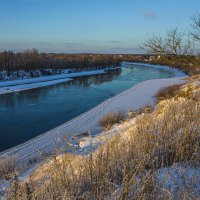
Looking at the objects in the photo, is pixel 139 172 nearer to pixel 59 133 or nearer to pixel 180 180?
pixel 180 180

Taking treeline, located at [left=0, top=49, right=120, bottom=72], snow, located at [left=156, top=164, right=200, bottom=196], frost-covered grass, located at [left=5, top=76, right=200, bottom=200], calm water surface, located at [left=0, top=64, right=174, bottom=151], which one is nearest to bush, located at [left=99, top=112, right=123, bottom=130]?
calm water surface, located at [left=0, top=64, right=174, bottom=151]

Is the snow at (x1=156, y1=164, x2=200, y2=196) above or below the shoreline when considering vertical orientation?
above

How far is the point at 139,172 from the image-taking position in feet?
9.05

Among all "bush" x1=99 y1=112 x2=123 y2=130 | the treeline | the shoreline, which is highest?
the treeline

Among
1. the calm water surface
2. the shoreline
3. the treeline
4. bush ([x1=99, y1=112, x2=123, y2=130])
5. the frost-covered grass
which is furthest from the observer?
the treeline

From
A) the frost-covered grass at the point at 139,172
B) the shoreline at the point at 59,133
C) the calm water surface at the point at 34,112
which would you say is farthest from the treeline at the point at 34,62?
the frost-covered grass at the point at 139,172

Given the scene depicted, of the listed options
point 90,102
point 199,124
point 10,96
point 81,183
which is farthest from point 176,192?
point 10,96

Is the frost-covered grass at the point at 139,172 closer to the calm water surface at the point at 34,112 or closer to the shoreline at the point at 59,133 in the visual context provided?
the shoreline at the point at 59,133

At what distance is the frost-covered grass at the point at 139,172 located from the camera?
99.1 inches

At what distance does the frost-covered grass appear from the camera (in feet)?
8.26

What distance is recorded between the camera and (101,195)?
2.50 metres

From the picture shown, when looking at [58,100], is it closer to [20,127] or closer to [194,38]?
[20,127]

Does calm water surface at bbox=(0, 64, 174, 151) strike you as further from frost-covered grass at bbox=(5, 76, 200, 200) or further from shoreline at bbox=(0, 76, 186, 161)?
frost-covered grass at bbox=(5, 76, 200, 200)

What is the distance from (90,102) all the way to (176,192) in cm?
2256
